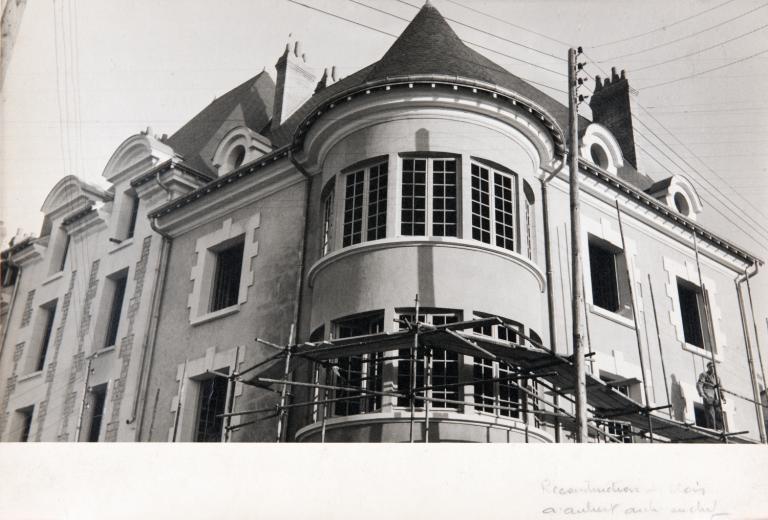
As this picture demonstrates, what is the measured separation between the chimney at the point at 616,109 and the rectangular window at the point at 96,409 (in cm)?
604

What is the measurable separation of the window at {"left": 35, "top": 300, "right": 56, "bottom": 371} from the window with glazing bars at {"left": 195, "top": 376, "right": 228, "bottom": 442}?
167 cm

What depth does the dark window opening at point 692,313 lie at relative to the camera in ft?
30.3

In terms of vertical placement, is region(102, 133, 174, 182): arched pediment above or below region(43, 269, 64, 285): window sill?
above

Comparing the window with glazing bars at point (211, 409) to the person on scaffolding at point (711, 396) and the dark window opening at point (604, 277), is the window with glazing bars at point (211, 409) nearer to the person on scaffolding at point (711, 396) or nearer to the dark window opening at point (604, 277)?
the dark window opening at point (604, 277)

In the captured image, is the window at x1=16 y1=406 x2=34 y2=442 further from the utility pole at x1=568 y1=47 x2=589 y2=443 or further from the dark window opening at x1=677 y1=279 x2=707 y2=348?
the dark window opening at x1=677 y1=279 x2=707 y2=348

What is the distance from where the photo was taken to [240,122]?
10.6 meters

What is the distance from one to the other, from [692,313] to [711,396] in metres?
1.01

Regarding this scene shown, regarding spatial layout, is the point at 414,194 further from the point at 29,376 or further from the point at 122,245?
the point at 29,376

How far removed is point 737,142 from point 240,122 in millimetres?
6061

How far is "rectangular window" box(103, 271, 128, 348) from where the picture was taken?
8.98m

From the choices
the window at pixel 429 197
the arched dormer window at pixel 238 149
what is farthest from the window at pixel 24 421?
the window at pixel 429 197

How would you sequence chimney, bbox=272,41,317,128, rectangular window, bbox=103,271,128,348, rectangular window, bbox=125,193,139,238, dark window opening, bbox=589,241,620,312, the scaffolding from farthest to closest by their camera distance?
rectangular window, bbox=125,193,139,238 → dark window opening, bbox=589,241,620,312 → rectangular window, bbox=103,271,128,348 → chimney, bbox=272,41,317,128 → the scaffolding

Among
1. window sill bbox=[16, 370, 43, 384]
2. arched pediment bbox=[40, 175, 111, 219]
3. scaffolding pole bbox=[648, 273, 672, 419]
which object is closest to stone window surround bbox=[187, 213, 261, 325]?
arched pediment bbox=[40, 175, 111, 219]
